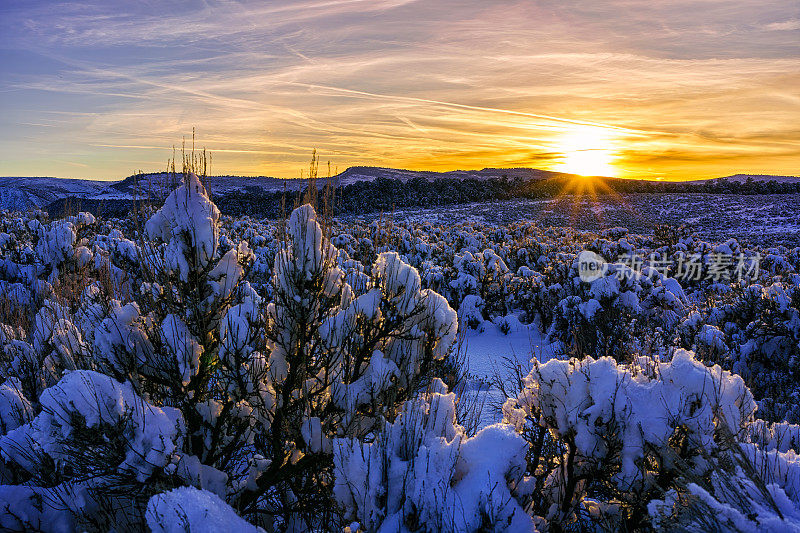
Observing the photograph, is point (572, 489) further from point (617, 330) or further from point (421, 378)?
point (617, 330)

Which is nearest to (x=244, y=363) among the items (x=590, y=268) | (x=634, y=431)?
(x=634, y=431)

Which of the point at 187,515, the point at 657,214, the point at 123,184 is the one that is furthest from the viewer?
the point at 123,184

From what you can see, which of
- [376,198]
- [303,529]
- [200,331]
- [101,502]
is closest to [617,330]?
[303,529]

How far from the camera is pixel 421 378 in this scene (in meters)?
4.28

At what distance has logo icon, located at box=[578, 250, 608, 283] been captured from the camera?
12117 mm

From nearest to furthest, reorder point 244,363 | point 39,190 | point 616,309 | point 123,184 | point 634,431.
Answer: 1. point 634,431
2. point 244,363
3. point 616,309
4. point 39,190
5. point 123,184

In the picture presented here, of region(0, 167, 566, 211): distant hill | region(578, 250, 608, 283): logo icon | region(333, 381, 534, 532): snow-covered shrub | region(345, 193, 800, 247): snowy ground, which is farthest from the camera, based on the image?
region(0, 167, 566, 211): distant hill

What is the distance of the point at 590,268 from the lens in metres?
13.1

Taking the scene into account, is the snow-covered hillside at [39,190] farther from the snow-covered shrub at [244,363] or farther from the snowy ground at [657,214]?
the snow-covered shrub at [244,363]

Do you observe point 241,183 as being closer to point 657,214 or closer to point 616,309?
point 657,214

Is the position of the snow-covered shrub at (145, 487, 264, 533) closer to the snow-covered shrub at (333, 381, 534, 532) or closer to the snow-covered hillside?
the snow-covered shrub at (333, 381, 534, 532)

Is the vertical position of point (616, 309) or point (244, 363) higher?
point (244, 363)

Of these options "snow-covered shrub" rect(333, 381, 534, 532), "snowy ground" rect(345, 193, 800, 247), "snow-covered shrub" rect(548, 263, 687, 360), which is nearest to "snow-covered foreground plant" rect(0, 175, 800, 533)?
"snow-covered shrub" rect(333, 381, 534, 532)

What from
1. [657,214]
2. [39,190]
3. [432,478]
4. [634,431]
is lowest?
[432,478]
